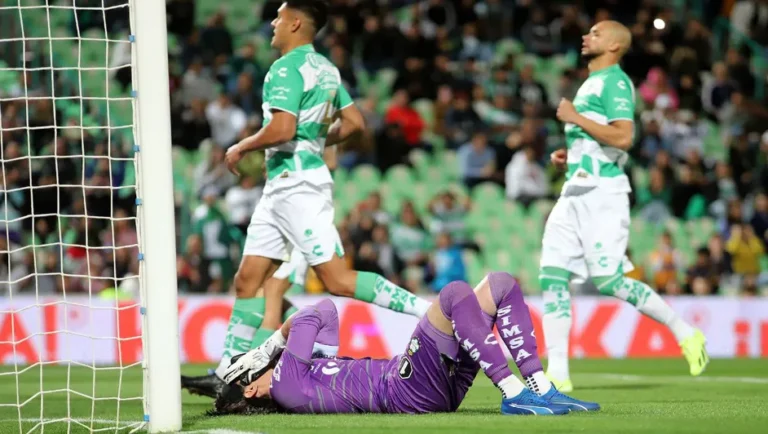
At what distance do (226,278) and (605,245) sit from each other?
7505 millimetres

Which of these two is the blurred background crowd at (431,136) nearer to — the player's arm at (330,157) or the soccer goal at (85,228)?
the soccer goal at (85,228)

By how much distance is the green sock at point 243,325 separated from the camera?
7.55 metres

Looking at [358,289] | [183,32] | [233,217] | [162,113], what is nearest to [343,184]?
[233,217]

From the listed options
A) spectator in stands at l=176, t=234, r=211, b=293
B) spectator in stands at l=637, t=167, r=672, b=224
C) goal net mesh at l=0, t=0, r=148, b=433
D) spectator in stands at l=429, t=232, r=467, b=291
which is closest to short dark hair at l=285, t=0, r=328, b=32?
goal net mesh at l=0, t=0, r=148, b=433

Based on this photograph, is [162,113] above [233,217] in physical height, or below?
above

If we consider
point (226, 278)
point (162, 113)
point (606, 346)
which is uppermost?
point (162, 113)

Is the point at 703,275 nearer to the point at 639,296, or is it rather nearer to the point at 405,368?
the point at 639,296

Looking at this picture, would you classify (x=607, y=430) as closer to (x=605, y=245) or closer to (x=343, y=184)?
(x=605, y=245)

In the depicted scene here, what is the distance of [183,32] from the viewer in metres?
18.2

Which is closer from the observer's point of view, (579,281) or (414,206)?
(579,281)

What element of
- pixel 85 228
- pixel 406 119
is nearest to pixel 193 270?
pixel 406 119

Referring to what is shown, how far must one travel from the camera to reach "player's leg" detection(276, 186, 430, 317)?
23.9 feet

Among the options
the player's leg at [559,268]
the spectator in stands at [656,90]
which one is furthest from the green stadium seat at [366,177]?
the player's leg at [559,268]

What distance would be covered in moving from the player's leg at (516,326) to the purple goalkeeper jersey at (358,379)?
23 centimetres
